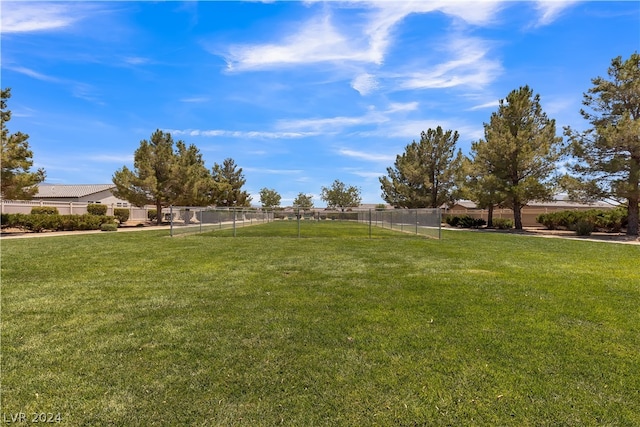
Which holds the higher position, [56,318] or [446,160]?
[446,160]

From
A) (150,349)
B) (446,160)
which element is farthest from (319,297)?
(446,160)

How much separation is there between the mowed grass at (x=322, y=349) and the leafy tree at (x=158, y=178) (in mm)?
21828

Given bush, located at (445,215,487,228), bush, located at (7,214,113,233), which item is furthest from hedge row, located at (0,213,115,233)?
bush, located at (445,215,487,228)

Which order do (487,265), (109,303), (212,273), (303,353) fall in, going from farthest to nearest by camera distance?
(487,265) < (212,273) < (109,303) < (303,353)

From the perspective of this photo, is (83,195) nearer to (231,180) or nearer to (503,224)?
(231,180)

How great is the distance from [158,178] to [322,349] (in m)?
28.7

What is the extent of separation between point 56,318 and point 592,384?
5.58m

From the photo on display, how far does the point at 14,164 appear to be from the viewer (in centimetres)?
1648

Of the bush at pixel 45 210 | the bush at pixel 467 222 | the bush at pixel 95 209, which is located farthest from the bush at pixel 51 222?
the bush at pixel 467 222

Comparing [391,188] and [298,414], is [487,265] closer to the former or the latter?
[298,414]

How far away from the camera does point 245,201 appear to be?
49.1 m

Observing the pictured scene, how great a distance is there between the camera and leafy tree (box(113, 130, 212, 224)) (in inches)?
1053

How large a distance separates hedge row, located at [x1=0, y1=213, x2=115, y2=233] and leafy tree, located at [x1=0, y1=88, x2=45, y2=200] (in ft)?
4.19
